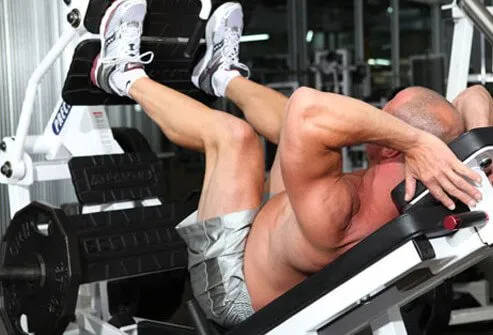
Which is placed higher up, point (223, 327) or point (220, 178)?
point (220, 178)

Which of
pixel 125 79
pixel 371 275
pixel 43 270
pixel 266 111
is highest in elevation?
pixel 125 79

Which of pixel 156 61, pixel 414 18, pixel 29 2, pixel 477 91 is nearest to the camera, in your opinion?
pixel 477 91

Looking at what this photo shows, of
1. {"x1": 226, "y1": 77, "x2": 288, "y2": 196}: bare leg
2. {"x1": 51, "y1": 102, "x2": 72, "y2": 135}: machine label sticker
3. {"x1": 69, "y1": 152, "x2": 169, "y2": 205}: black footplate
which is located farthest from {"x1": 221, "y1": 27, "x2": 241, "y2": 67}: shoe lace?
{"x1": 51, "y1": 102, "x2": 72, "y2": 135}: machine label sticker

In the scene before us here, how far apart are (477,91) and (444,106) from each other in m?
0.25

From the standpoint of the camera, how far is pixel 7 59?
9.83ft

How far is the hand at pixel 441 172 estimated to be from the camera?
1.41m

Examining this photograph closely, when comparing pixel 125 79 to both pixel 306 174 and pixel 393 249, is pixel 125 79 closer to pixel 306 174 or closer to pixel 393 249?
pixel 306 174

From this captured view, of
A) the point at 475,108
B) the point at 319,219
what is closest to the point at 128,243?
the point at 319,219

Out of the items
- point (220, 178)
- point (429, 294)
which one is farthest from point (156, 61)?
point (429, 294)

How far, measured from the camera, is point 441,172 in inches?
55.6

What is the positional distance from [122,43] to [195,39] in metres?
0.27

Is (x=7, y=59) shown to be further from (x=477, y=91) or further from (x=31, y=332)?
(x=477, y=91)

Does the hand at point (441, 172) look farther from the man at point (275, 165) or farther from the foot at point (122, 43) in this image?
the foot at point (122, 43)

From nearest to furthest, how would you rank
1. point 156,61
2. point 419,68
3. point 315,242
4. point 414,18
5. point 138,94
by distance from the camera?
point 315,242, point 138,94, point 156,61, point 419,68, point 414,18
